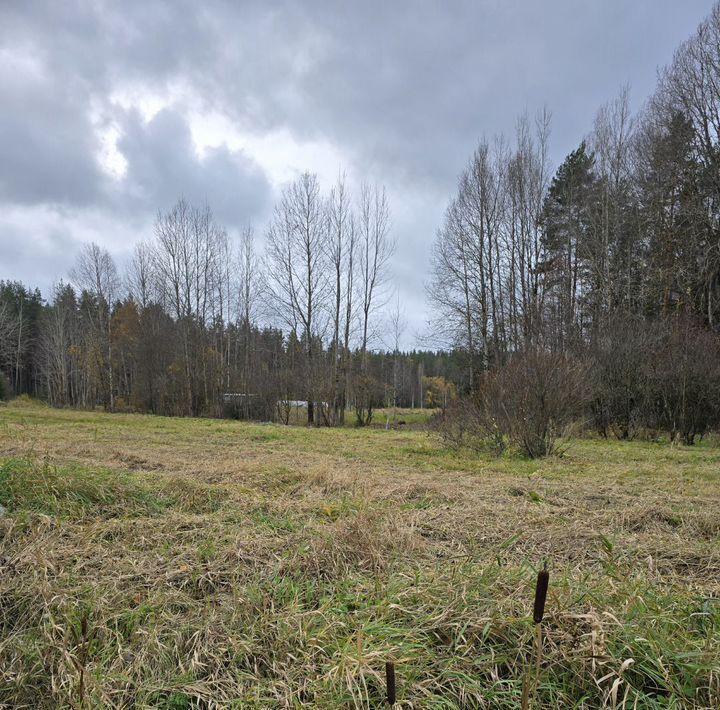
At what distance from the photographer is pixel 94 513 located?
3334mm

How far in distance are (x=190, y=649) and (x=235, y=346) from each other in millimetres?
32167

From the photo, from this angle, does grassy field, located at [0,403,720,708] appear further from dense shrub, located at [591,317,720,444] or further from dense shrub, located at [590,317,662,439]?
dense shrub, located at [590,317,662,439]

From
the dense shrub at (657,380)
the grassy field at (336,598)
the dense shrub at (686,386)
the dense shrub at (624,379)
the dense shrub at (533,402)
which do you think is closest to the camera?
the grassy field at (336,598)

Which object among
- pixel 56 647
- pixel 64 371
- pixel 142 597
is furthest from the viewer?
pixel 64 371

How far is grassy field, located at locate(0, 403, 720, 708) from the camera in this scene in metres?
1.53

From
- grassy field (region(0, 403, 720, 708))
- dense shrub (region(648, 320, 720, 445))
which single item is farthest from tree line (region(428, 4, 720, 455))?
grassy field (region(0, 403, 720, 708))

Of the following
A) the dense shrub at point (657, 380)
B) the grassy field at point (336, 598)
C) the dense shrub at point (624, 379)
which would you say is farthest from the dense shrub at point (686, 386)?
the grassy field at point (336, 598)

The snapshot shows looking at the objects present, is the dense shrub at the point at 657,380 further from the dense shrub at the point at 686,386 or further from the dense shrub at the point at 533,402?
the dense shrub at the point at 533,402

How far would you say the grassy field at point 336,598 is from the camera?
153cm

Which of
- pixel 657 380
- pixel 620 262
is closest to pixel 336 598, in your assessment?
pixel 657 380

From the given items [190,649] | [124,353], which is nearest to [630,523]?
[190,649]

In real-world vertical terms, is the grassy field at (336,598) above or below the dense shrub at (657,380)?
below

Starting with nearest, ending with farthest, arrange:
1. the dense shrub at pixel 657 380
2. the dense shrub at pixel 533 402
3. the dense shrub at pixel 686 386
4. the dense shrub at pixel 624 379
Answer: the dense shrub at pixel 533 402, the dense shrub at pixel 686 386, the dense shrub at pixel 657 380, the dense shrub at pixel 624 379

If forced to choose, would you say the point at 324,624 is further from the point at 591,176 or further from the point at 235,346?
the point at 235,346
